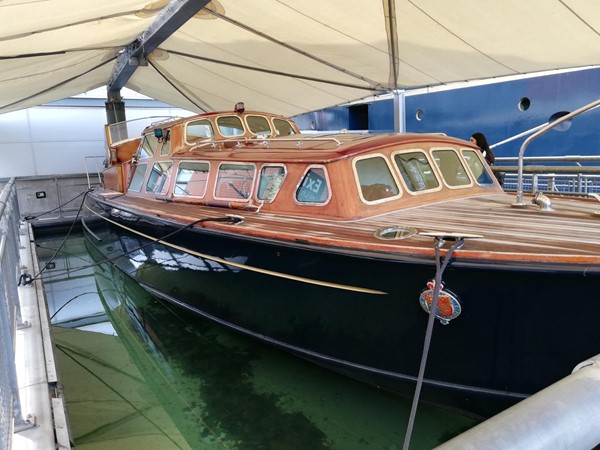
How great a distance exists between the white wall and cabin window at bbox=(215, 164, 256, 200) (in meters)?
10.6

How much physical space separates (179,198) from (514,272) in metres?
3.94

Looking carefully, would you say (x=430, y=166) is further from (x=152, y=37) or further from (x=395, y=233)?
(x=152, y=37)

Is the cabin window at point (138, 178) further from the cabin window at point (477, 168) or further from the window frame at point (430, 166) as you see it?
the cabin window at point (477, 168)

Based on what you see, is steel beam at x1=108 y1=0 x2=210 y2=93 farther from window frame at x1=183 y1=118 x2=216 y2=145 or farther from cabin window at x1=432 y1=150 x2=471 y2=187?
cabin window at x1=432 y1=150 x2=471 y2=187

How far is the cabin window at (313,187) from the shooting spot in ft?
12.4

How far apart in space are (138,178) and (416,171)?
4414mm

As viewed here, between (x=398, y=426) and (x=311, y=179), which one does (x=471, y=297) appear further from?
(x=311, y=179)

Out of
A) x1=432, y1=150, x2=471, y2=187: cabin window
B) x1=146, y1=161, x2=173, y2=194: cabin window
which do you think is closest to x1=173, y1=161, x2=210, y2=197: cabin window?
x1=146, y1=161, x2=173, y2=194: cabin window

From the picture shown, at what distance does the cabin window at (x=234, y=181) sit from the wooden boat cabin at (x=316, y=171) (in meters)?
0.01

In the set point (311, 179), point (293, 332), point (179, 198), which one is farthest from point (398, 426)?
point (179, 198)

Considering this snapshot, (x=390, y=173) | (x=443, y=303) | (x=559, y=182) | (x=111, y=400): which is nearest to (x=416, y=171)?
(x=390, y=173)

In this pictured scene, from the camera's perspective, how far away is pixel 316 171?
383 centimetres

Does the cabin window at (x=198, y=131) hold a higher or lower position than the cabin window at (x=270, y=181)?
higher

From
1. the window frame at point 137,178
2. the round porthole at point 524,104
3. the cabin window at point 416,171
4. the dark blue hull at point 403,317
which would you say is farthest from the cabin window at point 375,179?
the round porthole at point 524,104
